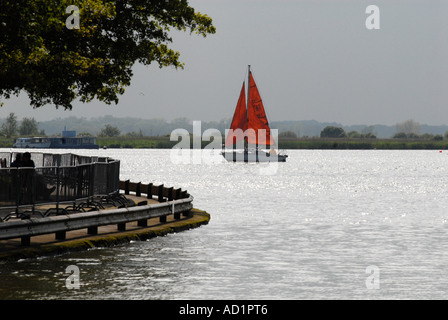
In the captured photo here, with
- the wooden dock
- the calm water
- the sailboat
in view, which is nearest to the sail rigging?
the sailboat

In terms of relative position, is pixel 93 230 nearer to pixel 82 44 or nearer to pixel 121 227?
pixel 121 227

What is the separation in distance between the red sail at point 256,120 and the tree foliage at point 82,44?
73.2 metres

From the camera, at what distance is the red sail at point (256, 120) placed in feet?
355

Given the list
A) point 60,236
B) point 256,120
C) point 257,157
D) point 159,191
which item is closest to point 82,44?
point 159,191

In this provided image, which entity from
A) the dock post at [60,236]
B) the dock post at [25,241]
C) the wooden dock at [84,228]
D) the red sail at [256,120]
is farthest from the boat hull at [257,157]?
the dock post at [25,241]

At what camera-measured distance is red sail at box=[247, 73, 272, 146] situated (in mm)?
108069

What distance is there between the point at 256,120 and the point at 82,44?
8017cm

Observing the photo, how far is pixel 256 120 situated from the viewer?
109 m

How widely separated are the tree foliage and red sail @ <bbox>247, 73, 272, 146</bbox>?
240 feet

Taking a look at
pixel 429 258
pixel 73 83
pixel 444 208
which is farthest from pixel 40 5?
pixel 444 208

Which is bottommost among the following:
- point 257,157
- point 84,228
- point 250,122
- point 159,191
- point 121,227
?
point 257,157

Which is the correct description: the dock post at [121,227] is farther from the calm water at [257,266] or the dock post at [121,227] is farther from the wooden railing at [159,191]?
the wooden railing at [159,191]

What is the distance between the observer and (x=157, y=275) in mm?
15109
